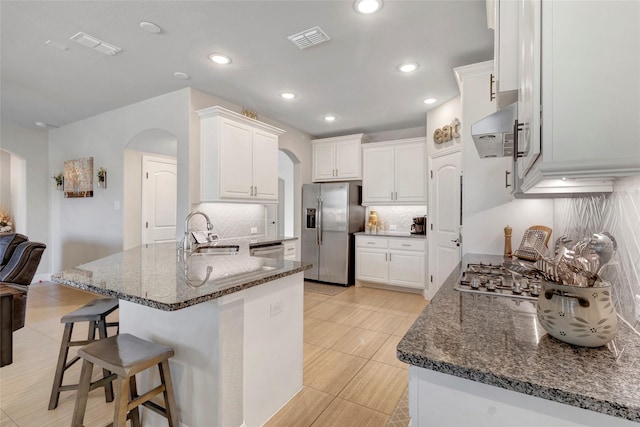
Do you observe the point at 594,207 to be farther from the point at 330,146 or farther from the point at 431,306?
the point at 330,146

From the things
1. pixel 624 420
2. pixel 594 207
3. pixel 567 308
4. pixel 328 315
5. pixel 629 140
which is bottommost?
pixel 328 315

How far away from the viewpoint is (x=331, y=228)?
16.6 ft

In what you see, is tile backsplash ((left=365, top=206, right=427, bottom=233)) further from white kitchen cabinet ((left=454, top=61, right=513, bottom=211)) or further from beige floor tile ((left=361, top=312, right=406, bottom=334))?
white kitchen cabinet ((left=454, top=61, right=513, bottom=211))

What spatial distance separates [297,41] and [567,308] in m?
2.52

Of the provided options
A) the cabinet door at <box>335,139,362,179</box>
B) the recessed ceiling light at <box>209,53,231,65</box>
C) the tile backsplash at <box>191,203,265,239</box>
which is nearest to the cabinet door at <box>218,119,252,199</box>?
the tile backsplash at <box>191,203,265,239</box>

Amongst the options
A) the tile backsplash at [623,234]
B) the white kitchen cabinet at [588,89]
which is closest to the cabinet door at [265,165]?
the tile backsplash at [623,234]

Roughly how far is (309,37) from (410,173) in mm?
2868

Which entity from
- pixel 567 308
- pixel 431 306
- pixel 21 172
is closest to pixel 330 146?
pixel 431 306

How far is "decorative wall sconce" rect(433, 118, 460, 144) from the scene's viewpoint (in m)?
3.63

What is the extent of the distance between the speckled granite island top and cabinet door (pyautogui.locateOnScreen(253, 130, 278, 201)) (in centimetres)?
201

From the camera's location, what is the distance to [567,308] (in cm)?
80

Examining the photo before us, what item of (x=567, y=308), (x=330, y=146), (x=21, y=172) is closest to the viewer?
(x=567, y=308)

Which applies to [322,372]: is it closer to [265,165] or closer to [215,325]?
[215,325]

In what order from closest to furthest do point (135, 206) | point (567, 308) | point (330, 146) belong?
point (567, 308)
point (135, 206)
point (330, 146)
